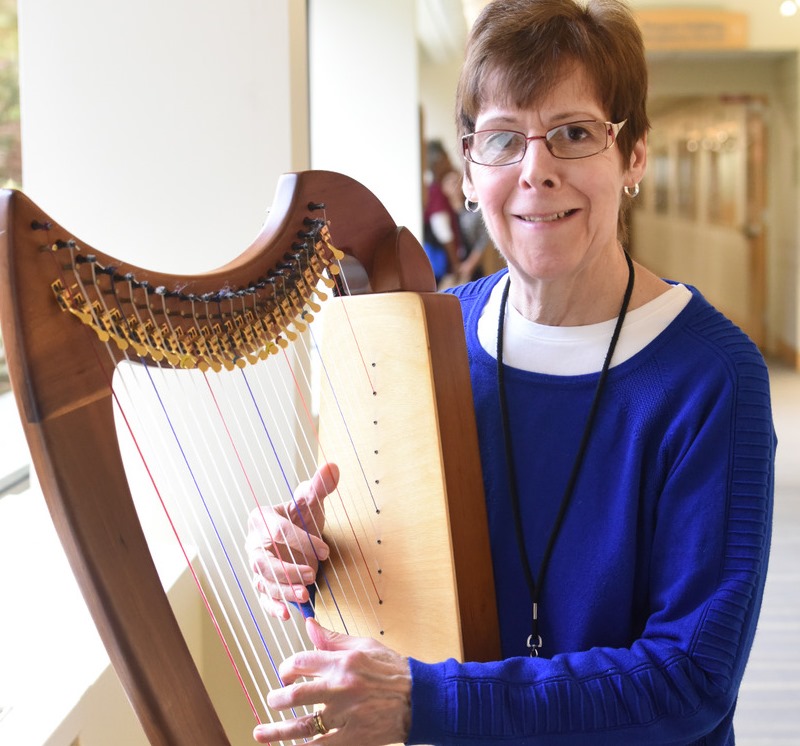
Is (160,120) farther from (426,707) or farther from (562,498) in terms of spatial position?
(426,707)

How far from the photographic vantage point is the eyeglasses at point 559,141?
1.14 metres

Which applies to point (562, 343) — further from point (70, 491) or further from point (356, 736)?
point (70, 491)

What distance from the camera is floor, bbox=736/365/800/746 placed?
112 inches

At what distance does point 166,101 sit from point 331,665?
3.67 feet

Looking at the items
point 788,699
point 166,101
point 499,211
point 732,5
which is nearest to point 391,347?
point 499,211

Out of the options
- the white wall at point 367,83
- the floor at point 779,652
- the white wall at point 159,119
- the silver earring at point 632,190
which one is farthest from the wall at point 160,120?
the white wall at point 367,83

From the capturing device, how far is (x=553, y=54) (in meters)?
1.13

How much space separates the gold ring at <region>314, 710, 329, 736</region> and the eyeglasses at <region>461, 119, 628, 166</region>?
621 mm

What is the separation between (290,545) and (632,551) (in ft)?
1.28

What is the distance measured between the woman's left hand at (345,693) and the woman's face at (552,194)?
47cm

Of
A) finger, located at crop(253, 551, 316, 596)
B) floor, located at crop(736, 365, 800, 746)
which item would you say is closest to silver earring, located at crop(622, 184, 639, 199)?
finger, located at crop(253, 551, 316, 596)

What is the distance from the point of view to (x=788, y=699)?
300 cm

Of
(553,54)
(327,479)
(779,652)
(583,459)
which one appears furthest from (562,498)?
(779,652)

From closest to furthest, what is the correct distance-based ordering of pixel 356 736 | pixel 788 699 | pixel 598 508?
pixel 356 736 < pixel 598 508 < pixel 788 699
